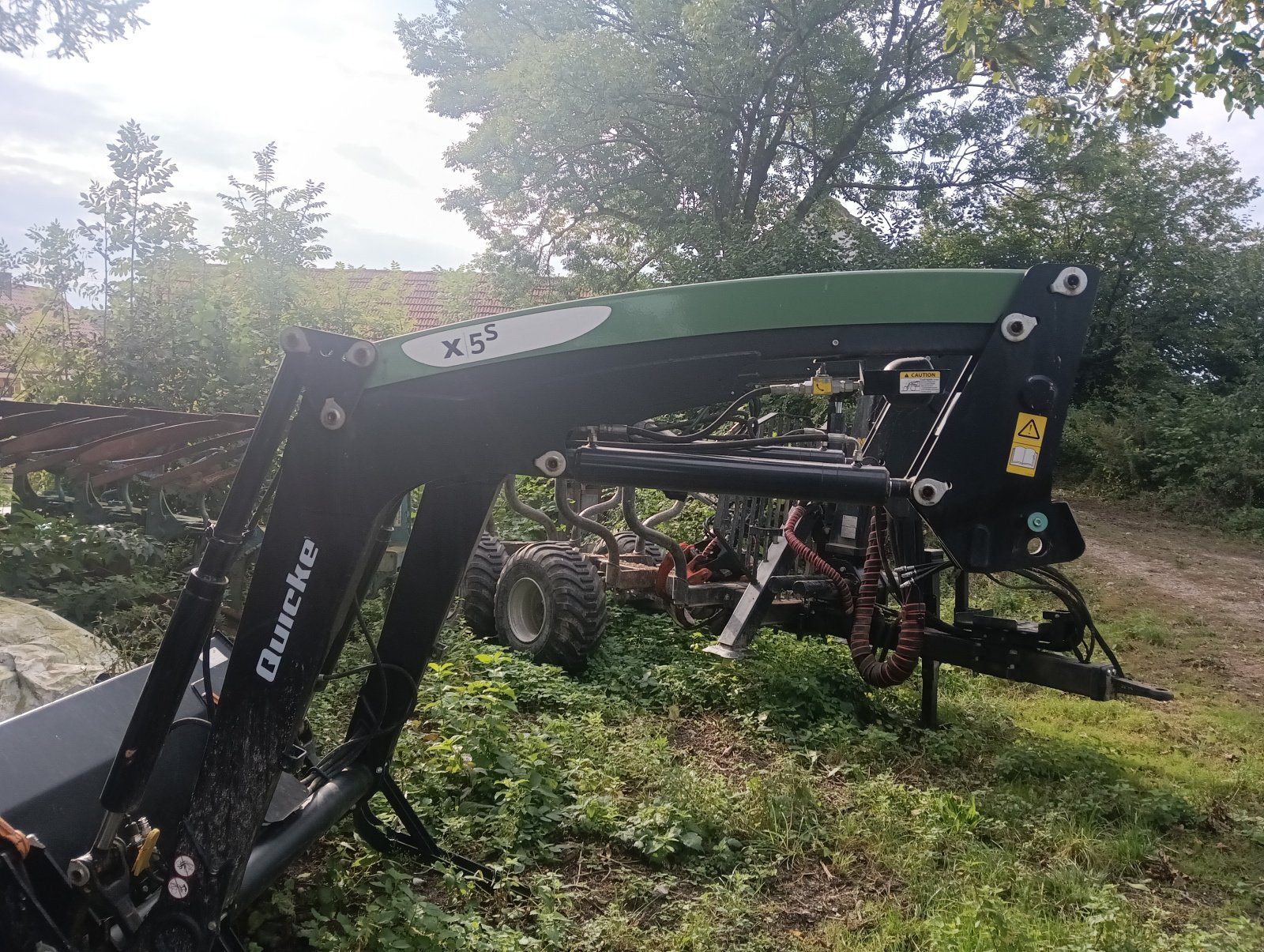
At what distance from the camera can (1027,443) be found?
80.9 inches

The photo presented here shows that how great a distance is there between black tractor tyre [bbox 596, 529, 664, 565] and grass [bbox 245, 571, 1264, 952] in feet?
5.38

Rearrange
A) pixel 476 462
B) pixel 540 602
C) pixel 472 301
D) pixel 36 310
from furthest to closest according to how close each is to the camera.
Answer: pixel 472 301
pixel 36 310
pixel 540 602
pixel 476 462

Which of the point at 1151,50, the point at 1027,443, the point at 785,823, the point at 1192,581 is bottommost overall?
the point at 785,823

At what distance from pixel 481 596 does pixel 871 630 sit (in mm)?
2580

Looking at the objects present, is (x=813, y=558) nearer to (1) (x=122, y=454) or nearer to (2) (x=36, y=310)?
(1) (x=122, y=454)

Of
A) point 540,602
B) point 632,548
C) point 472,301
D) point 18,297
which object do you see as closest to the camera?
point 540,602

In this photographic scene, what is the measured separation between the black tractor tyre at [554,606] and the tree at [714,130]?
810cm

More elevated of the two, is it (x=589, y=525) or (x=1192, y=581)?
(x=589, y=525)

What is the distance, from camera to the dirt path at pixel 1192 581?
7.41 m

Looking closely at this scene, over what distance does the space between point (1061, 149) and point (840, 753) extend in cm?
1257

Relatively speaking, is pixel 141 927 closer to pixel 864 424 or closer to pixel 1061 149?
pixel 864 424

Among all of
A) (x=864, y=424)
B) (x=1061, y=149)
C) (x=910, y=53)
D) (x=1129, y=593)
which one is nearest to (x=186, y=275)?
(x=864, y=424)

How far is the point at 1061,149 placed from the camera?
557 inches

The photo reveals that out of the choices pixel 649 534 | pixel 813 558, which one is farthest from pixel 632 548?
pixel 649 534
